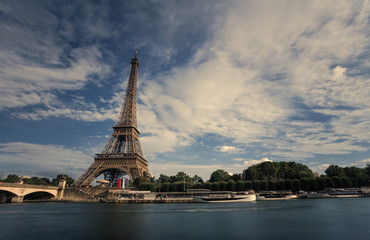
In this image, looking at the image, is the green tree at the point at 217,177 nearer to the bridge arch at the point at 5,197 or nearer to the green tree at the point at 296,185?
the green tree at the point at 296,185

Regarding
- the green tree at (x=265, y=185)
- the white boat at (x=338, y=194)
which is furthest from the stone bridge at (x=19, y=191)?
the white boat at (x=338, y=194)

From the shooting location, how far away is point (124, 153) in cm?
9812

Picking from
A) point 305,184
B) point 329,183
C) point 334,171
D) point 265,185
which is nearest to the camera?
point 265,185

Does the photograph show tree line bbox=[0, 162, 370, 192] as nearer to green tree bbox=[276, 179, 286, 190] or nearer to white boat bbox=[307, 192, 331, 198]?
green tree bbox=[276, 179, 286, 190]

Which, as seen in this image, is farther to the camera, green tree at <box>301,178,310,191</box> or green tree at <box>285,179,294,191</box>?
green tree at <box>301,178,310,191</box>

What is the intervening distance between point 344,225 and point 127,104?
337ft

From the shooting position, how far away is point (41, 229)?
27750 millimetres

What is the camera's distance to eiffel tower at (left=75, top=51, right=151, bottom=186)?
94312 mm

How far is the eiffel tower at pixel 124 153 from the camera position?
94.3 m

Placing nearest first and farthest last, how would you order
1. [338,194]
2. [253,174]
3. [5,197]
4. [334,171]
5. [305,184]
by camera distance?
[5,197] < [338,194] < [305,184] < [253,174] < [334,171]

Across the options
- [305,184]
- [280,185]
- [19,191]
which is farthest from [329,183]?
[19,191]

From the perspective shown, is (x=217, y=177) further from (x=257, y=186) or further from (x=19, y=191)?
(x=19, y=191)

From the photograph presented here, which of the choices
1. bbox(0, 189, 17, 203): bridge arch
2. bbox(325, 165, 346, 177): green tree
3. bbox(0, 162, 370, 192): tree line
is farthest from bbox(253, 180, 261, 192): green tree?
bbox(0, 189, 17, 203): bridge arch

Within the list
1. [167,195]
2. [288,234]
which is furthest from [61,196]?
[288,234]
